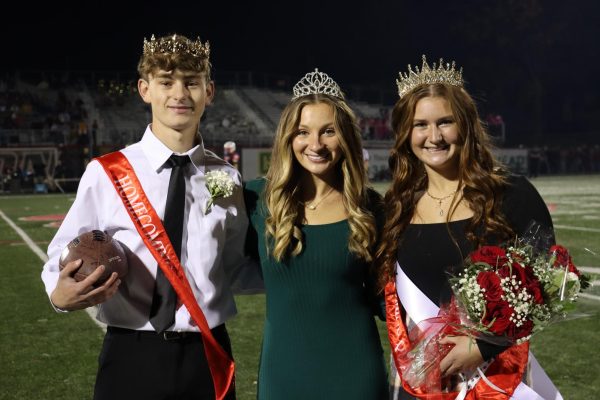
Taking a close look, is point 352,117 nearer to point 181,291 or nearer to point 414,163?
point 414,163

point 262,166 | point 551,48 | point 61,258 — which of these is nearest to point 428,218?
point 61,258

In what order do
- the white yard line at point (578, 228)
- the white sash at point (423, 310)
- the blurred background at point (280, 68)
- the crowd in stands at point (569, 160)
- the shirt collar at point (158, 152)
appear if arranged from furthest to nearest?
the crowd in stands at point (569, 160) < the blurred background at point (280, 68) < the white yard line at point (578, 228) < the shirt collar at point (158, 152) < the white sash at point (423, 310)

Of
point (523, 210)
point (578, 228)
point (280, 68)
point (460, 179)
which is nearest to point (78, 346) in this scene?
point (460, 179)

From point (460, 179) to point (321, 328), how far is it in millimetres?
759

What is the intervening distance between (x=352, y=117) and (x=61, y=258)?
1.23m

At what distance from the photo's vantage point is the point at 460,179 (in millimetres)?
2768

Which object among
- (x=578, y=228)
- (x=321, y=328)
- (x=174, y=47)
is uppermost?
(x=174, y=47)

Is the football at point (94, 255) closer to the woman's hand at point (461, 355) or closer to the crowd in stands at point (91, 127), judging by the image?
the woman's hand at point (461, 355)

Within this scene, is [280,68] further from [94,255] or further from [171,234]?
[94,255]

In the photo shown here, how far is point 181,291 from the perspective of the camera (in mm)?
2771

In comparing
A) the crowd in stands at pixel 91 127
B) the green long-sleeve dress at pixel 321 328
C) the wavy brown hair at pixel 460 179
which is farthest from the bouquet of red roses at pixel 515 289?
the crowd in stands at pixel 91 127

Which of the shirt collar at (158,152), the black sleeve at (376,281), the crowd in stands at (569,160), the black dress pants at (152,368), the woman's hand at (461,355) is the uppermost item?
the shirt collar at (158,152)

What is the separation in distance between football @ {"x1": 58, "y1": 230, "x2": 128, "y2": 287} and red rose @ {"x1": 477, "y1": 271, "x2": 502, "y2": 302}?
4.12 feet

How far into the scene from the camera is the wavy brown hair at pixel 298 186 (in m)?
2.80
